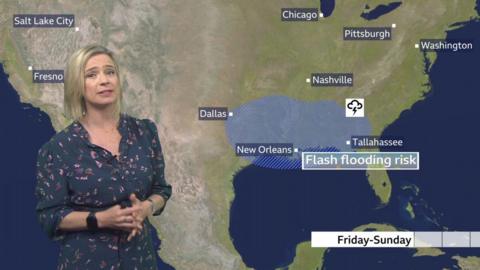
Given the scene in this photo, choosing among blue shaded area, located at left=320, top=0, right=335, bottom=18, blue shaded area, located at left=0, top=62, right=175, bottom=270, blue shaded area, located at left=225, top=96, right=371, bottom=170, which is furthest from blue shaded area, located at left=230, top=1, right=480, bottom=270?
blue shaded area, located at left=0, top=62, right=175, bottom=270

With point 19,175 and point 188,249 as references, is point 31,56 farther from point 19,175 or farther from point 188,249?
point 188,249

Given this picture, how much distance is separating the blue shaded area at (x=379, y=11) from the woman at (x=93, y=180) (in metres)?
2.47

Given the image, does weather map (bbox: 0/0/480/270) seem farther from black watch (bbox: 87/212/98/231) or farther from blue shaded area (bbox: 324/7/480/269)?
black watch (bbox: 87/212/98/231)

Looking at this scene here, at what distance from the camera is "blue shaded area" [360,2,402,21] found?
4.23 metres

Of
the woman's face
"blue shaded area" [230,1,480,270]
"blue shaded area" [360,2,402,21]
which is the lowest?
"blue shaded area" [230,1,480,270]

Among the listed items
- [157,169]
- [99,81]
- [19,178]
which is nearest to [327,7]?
[19,178]

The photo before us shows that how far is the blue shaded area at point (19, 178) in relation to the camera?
4.14m

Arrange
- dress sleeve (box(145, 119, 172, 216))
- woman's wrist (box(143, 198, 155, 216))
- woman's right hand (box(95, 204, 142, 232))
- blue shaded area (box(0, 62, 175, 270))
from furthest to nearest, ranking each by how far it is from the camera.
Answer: blue shaded area (box(0, 62, 175, 270)) → dress sleeve (box(145, 119, 172, 216)) → woman's wrist (box(143, 198, 155, 216)) → woman's right hand (box(95, 204, 142, 232))

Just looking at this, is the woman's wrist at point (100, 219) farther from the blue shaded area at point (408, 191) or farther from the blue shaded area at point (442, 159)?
the blue shaded area at point (442, 159)

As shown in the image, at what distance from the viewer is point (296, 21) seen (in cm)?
421

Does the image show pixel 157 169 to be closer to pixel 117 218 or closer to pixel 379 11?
pixel 117 218

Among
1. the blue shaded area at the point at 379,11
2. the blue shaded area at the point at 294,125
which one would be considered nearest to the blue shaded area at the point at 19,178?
Answer: the blue shaded area at the point at 294,125

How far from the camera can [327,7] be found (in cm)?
425

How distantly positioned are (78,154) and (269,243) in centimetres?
235
